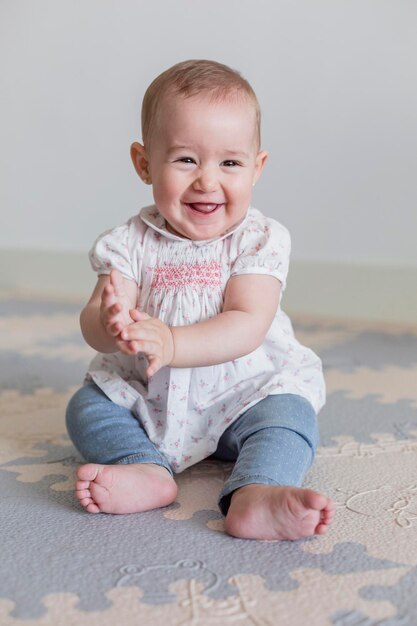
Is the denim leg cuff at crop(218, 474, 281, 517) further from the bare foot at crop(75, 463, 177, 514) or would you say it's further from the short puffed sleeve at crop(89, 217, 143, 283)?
the short puffed sleeve at crop(89, 217, 143, 283)

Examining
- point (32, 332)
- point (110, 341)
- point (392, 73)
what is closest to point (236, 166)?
point (110, 341)

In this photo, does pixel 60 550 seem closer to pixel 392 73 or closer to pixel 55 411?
pixel 55 411

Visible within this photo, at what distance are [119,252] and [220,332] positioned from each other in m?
0.19

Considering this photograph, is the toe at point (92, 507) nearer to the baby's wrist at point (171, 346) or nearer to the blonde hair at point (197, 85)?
the baby's wrist at point (171, 346)

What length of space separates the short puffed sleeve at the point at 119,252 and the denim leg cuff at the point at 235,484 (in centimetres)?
31

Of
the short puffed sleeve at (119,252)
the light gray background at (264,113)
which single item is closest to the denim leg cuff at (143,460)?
the short puffed sleeve at (119,252)

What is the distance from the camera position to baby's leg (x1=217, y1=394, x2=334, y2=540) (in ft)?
2.72

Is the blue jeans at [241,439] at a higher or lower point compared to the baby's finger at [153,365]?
lower

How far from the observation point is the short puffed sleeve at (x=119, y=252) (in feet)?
3.54

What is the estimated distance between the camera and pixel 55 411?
1.33 meters

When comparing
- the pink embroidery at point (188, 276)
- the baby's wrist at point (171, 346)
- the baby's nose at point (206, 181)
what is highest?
the baby's nose at point (206, 181)

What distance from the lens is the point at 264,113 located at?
218 centimetres

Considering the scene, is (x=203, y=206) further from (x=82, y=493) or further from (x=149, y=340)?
(x=82, y=493)

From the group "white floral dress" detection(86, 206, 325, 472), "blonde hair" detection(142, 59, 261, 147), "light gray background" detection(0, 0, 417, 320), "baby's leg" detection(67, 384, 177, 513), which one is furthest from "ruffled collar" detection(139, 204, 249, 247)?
"light gray background" detection(0, 0, 417, 320)
